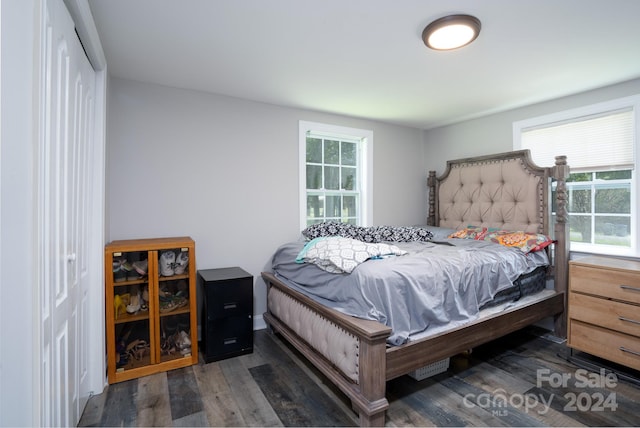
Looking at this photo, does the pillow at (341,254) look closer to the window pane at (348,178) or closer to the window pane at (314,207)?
the window pane at (314,207)

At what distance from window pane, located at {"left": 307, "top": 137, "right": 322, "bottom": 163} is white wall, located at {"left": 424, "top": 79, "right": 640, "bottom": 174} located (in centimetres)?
167

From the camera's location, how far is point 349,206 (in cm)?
388

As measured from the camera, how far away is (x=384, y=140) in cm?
401

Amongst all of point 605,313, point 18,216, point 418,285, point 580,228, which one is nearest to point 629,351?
point 605,313

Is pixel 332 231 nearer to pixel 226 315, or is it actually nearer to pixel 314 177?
pixel 314 177

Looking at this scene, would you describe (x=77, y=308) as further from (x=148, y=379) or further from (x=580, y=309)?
(x=580, y=309)

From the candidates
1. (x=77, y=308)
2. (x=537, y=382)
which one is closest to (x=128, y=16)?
(x=77, y=308)

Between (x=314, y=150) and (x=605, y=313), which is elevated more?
(x=314, y=150)

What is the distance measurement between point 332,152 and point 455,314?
227 cm

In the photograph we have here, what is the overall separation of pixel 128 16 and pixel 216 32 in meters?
0.47

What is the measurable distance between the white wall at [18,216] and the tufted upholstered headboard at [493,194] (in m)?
3.62

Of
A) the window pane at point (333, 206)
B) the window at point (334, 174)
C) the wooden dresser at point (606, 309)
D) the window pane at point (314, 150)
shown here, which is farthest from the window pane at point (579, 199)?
the window pane at point (314, 150)

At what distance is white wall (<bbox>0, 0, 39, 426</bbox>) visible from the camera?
846mm

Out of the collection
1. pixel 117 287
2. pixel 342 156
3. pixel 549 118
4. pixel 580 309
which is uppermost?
pixel 549 118
